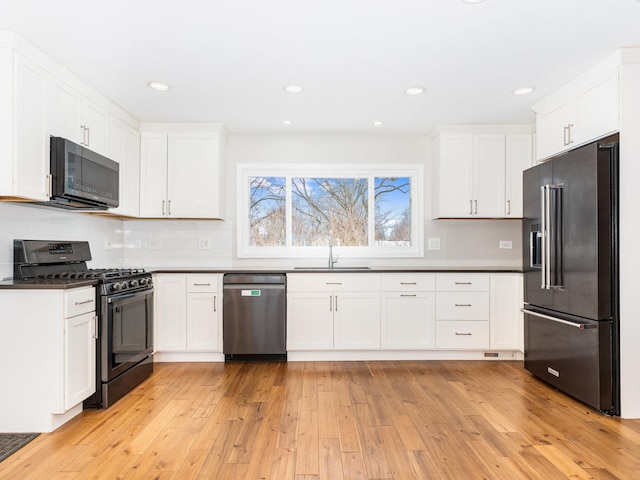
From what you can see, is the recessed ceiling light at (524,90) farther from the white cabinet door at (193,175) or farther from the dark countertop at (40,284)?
the dark countertop at (40,284)

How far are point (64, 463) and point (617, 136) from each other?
150 inches

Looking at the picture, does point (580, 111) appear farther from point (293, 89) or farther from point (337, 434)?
point (337, 434)

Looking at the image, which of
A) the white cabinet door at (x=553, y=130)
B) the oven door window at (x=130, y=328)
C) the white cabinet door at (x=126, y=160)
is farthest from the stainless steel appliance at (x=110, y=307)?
the white cabinet door at (x=553, y=130)

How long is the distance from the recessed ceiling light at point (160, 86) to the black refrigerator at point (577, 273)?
3021 mm

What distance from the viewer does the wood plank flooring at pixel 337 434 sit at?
212 cm

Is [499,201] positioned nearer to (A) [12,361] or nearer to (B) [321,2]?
(B) [321,2]

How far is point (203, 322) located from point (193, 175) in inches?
58.1

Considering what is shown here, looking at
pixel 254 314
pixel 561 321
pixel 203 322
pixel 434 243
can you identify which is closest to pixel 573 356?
pixel 561 321

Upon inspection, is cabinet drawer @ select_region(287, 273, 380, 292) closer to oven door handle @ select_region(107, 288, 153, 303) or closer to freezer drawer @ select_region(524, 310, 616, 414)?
oven door handle @ select_region(107, 288, 153, 303)

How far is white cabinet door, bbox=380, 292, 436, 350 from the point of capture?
4.16m

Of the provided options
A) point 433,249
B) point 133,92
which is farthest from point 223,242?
point 433,249

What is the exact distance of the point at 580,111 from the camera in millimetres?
3141

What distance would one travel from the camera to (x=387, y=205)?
15.8 feet

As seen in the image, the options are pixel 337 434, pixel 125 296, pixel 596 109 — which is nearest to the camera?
pixel 337 434
